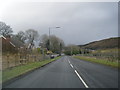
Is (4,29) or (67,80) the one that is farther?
(4,29)

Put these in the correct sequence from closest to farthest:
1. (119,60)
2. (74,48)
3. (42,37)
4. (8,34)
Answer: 1. (119,60)
2. (8,34)
3. (42,37)
4. (74,48)

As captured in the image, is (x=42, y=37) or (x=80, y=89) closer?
(x=80, y=89)

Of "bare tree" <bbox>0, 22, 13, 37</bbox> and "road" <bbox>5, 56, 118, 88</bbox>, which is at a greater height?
"bare tree" <bbox>0, 22, 13, 37</bbox>

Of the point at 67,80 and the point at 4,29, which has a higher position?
the point at 4,29

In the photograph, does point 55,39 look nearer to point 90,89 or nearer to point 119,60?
point 119,60

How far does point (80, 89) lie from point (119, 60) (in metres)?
24.5

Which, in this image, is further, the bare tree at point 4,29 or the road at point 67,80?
the bare tree at point 4,29

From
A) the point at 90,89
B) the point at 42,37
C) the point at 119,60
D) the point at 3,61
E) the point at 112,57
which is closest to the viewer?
the point at 90,89

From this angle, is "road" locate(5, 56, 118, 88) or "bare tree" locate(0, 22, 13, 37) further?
"bare tree" locate(0, 22, 13, 37)

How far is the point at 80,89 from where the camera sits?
10516 mm

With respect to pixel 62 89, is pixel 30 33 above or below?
above

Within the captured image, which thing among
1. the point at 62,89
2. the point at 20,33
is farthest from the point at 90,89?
the point at 20,33

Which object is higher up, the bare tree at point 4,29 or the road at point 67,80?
the bare tree at point 4,29

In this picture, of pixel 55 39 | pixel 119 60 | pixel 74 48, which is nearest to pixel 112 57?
pixel 119 60
